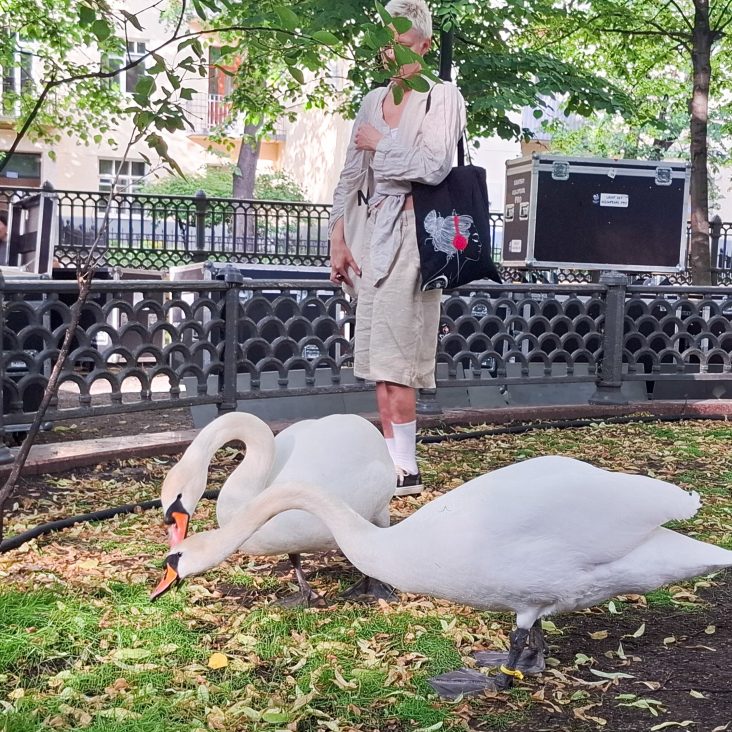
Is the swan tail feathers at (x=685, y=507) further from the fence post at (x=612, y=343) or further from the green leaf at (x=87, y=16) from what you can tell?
the fence post at (x=612, y=343)

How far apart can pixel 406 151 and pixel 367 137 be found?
0.27 meters

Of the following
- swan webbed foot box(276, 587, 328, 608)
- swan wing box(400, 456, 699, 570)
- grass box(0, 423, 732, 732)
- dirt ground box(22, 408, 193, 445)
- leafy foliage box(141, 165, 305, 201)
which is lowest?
dirt ground box(22, 408, 193, 445)

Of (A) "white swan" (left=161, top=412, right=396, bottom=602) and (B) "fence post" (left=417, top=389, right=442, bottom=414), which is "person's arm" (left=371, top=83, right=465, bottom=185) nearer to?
(A) "white swan" (left=161, top=412, right=396, bottom=602)

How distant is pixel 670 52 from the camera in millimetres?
16875

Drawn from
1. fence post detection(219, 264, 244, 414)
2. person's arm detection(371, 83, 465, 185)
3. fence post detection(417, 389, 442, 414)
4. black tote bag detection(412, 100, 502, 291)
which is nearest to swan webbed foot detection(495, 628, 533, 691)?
black tote bag detection(412, 100, 502, 291)

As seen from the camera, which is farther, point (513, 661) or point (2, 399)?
point (2, 399)

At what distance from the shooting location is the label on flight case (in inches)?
476

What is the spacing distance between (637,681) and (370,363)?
2.34 meters

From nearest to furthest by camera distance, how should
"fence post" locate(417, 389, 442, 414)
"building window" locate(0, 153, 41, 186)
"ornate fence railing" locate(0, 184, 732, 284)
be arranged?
"fence post" locate(417, 389, 442, 414), "ornate fence railing" locate(0, 184, 732, 284), "building window" locate(0, 153, 41, 186)

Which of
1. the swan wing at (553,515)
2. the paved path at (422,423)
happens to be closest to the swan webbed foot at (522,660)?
the swan wing at (553,515)

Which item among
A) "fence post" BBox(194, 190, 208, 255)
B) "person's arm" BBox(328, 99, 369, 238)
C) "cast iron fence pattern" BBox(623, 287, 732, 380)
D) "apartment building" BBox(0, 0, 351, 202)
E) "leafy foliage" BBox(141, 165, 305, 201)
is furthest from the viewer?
"apartment building" BBox(0, 0, 351, 202)

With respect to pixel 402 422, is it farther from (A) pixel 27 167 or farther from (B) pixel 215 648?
(A) pixel 27 167

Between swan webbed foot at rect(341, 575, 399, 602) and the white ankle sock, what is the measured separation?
4.25ft

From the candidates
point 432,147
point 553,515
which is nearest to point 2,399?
point 432,147
